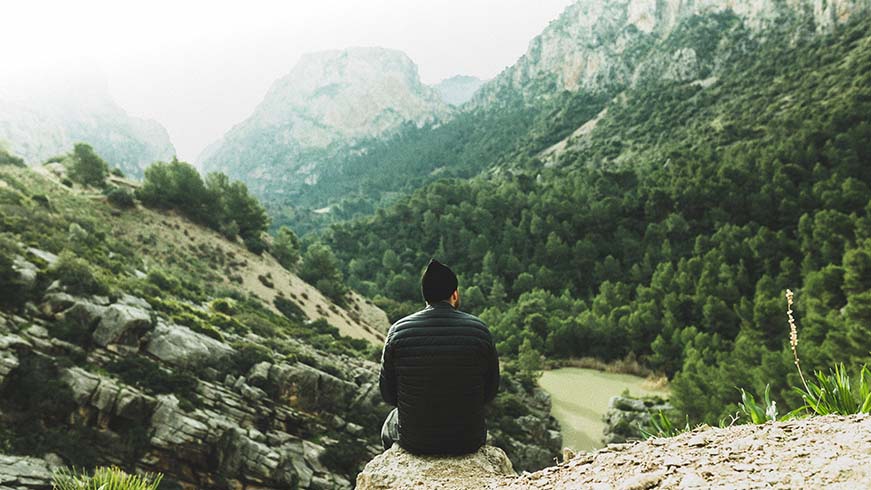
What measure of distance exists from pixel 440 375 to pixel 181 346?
1620 centimetres

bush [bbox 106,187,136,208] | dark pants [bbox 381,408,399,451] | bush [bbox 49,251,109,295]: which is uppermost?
bush [bbox 106,187,136,208]

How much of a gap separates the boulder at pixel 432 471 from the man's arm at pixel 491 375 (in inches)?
22.5

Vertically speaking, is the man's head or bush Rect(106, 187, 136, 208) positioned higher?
bush Rect(106, 187, 136, 208)

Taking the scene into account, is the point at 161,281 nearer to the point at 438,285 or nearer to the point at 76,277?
the point at 76,277

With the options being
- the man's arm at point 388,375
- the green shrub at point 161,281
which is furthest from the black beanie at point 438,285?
the green shrub at point 161,281

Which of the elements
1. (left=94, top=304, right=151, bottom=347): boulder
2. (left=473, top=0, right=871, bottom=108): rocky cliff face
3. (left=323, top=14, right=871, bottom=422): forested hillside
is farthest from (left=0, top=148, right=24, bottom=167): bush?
(left=473, top=0, right=871, bottom=108): rocky cliff face

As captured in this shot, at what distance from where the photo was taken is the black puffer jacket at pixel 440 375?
13.5 ft

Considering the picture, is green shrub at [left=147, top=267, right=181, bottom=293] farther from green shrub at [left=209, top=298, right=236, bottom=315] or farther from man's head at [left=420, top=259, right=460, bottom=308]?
man's head at [left=420, top=259, right=460, bottom=308]

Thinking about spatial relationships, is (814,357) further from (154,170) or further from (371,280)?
(371,280)

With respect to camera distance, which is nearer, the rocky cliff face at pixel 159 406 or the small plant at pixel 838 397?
the small plant at pixel 838 397

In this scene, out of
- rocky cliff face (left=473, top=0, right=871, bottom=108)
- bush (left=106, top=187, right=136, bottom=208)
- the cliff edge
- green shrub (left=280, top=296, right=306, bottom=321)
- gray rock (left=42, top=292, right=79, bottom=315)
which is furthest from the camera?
rocky cliff face (left=473, top=0, right=871, bottom=108)

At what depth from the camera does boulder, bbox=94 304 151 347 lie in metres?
15.5

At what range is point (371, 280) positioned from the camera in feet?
270

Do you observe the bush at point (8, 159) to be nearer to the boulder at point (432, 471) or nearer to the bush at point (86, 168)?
the bush at point (86, 168)
